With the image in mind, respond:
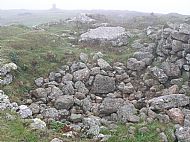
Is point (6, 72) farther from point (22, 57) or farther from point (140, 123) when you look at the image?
point (140, 123)

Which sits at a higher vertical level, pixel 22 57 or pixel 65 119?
pixel 22 57

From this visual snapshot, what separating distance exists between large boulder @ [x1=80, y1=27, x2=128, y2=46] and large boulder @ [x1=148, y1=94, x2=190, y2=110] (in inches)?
328

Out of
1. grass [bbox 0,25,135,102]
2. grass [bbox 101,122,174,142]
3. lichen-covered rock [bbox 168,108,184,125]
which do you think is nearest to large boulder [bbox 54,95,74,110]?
grass [bbox 0,25,135,102]

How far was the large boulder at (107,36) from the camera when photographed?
2570cm

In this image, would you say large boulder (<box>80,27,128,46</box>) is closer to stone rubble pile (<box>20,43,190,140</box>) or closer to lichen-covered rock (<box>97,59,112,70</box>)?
stone rubble pile (<box>20,43,190,140</box>)

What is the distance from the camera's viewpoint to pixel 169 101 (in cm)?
1747

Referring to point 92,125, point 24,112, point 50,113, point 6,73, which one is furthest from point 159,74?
point 6,73

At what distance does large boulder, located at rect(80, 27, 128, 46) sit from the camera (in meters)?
25.7

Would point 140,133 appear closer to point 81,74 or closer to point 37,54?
point 81,74

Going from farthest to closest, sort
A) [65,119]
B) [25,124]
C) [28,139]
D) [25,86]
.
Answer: [25,86] → [65,119] → [25,124] → [28,139]

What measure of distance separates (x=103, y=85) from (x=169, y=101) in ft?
12.1

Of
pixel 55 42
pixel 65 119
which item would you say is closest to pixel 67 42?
pixel 55 42

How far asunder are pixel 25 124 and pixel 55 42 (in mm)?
10660

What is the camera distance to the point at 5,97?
1780cm
